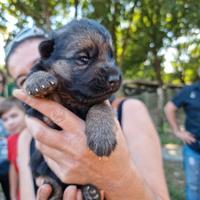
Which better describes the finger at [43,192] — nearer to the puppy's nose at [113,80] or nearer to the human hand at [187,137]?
the puppy's nose at [113,80]

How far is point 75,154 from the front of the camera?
2297mm

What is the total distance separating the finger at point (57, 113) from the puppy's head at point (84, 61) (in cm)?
13

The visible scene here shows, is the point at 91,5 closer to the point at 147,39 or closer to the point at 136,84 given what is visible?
the point at 147,39

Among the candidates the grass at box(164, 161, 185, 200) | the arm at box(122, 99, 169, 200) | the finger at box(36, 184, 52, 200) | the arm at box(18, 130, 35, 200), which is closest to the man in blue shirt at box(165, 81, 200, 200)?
the grass at box(164, 161, 185, 200)

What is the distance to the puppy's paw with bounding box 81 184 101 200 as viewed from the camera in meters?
2.45

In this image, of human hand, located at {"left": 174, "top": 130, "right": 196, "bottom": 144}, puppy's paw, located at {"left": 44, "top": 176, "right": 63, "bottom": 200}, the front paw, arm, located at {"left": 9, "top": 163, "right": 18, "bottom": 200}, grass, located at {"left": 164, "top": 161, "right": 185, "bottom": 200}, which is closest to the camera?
the front paw

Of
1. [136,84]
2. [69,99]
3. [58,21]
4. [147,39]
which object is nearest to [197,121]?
[69,99]

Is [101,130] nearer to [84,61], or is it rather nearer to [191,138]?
[84,61]

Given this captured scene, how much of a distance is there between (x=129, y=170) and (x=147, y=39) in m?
11.8

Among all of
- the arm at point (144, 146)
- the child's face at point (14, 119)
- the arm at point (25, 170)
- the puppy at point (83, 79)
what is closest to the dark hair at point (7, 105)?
the child's face at point (14, 119)

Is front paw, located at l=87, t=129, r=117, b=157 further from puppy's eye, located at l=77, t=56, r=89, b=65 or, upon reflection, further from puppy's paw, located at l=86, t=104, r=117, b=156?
puppy's eye, located at l=77, t=56, r=89, b=65

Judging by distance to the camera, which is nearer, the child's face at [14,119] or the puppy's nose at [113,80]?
the puppy's nose at [113,80]

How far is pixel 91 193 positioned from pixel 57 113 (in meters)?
0.50

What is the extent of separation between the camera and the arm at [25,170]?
302 cm
